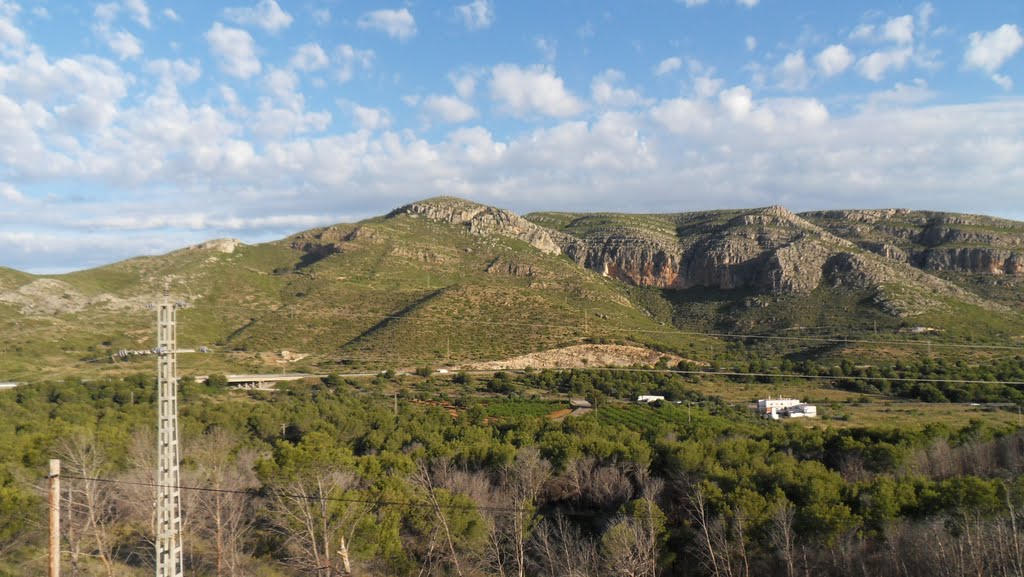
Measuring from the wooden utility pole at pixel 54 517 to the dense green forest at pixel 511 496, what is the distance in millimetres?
5797

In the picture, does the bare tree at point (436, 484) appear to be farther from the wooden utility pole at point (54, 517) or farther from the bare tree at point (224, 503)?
the wooden utility pole at point (54, 517)

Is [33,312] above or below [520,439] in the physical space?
above

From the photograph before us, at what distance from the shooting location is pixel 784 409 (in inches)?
1877

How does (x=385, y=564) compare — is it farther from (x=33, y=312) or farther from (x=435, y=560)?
(x=33, y=312)

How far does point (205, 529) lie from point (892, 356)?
6583cm

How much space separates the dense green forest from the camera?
17.7m

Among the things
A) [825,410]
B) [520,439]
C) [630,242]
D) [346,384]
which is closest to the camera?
[520,439]

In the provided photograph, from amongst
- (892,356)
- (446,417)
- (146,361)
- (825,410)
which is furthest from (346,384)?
(892,356)

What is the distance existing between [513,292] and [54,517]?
216ft

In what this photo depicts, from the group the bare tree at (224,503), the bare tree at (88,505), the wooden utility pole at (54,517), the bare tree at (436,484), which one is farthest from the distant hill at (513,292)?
the wooden utility pole at (54,517)

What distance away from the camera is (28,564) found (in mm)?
18828

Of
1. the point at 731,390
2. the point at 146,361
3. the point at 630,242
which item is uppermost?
the point at 630,242

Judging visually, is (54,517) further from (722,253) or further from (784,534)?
(722,253)

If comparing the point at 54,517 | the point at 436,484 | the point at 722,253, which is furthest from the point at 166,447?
the point at 722,253
